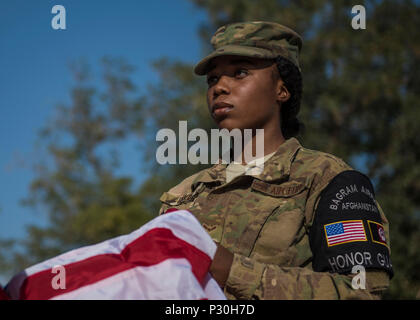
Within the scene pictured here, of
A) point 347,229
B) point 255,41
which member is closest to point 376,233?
point 347,229

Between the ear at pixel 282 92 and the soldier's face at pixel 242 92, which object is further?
the ear at pixel 282 92

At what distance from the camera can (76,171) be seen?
2248cm

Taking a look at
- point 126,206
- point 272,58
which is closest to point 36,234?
point 126,206

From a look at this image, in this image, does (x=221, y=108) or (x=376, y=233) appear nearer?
(x=376, y=233)

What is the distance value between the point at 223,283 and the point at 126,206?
1490cm

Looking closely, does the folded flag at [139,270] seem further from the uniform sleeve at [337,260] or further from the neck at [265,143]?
the neck at [265,143]

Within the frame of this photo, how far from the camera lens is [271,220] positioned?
8.05ft

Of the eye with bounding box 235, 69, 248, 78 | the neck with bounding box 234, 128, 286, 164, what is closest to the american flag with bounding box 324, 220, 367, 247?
the neck with bounding box 234, 128, 286, 164

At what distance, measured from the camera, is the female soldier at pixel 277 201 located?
6.90 ft

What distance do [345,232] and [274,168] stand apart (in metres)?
0.55

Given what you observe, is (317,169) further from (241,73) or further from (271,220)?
(241,73)

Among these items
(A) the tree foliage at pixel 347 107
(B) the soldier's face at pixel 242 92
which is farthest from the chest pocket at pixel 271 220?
(A) the tree foliage at pixel 347 107
